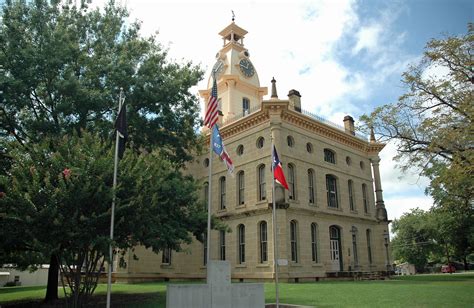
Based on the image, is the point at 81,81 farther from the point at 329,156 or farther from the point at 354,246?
the point at 354,246

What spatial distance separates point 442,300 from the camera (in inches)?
563

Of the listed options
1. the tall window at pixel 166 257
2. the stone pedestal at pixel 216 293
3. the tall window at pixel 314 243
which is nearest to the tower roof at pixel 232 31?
the tall window at pixel 314 243

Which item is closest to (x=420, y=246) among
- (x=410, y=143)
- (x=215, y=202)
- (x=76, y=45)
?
(x=215, y=202)

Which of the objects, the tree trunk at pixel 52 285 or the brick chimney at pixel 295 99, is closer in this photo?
the tree trunk at pixel 52 285

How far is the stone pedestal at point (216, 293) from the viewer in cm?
1171

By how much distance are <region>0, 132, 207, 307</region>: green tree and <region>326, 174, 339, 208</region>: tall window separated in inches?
813

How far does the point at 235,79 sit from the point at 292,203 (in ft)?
49.3

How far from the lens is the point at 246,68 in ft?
133

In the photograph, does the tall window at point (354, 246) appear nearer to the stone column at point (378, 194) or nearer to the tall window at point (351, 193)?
the tall window at point (351, 193)

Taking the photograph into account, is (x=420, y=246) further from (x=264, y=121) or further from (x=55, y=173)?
(x=55, y=173)

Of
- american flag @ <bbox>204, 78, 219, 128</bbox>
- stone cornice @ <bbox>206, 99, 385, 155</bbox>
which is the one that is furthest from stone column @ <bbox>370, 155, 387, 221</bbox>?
american flag @ <bbox>204, 78, 219, 128</bbox>

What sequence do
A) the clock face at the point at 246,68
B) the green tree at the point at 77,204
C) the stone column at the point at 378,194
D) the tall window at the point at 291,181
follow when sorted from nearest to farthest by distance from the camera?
the green tree at the point at 77,204 < the tall window at the point at 291,181 < the stone column at the point at 378,194 < the clock face at the point at 246,68

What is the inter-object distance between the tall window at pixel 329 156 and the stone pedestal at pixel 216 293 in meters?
22.4

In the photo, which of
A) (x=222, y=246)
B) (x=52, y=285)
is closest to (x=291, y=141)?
(x=222, y=246)
